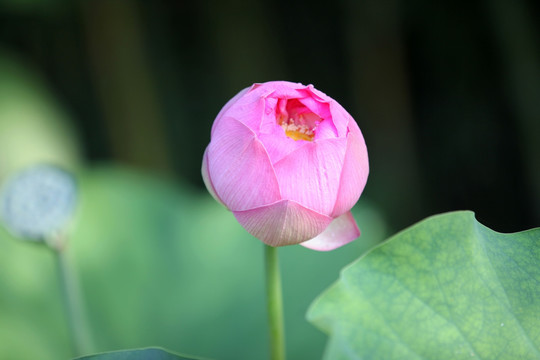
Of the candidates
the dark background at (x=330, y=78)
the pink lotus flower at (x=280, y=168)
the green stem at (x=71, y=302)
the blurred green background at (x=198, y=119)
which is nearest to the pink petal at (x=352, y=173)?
the pink lotus flower at (x=280, y=168)

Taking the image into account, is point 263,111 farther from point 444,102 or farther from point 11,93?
point 444,102

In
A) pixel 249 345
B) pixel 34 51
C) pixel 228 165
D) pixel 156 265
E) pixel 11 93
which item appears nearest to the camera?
pixel 228 165

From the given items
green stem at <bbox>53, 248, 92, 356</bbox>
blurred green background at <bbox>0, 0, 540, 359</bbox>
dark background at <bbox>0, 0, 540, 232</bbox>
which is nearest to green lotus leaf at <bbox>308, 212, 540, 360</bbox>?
green stem at <bbox>53, 248, 92, 356</bbox>

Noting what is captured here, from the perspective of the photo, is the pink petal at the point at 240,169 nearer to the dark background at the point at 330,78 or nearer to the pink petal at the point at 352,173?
the pink petal at the point at 352,173

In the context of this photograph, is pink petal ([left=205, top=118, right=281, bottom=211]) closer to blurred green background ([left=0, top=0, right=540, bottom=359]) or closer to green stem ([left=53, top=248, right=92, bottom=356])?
green stem ([left=53, top=248, right=92, bottom=356])

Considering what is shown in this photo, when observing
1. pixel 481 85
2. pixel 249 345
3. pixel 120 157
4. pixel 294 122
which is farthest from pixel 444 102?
pixel 294 122

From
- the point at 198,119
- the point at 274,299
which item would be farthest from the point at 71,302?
the point at 198,119

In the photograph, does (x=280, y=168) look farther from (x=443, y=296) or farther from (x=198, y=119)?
(x=198, y=119)
